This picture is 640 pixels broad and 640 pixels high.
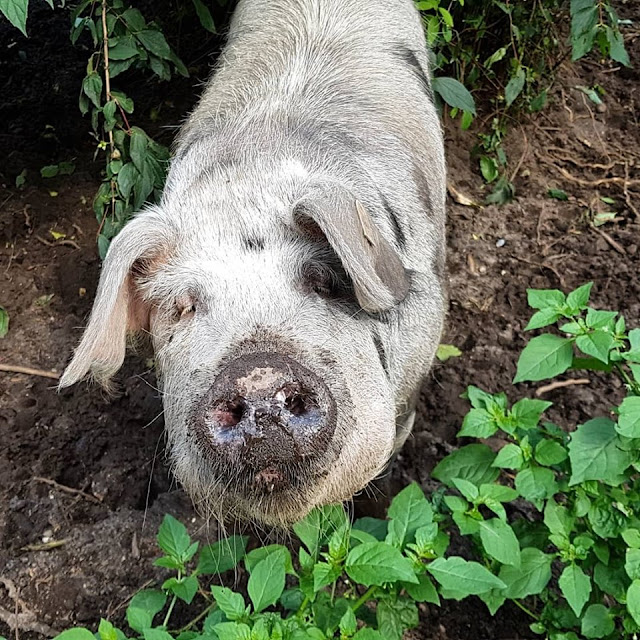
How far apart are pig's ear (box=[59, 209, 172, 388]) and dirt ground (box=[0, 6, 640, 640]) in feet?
3.20

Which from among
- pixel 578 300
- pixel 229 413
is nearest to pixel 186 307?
pixel 229 413

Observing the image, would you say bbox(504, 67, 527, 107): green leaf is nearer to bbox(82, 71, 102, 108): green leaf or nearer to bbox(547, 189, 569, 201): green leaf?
bbox(547, 189, 569, 201): green leaf

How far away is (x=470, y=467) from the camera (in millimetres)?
2100

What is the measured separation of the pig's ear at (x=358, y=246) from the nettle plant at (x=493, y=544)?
1.39 feet

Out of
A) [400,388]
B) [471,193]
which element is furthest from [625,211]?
[400,388]

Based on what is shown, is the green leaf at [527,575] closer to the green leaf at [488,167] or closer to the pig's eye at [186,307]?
the pig's eye at [186,307]

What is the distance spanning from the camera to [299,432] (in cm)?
162

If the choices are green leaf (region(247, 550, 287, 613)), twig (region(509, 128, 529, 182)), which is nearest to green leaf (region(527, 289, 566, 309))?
green leaf (region(247, 550, 287, 613))

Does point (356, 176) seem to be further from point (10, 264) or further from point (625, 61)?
point (10, 264)

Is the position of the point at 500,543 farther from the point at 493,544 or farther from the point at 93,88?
the point at 93,88

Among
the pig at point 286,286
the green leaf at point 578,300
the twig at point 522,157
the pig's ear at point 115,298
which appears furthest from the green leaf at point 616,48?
the pig's ear at point 115,298

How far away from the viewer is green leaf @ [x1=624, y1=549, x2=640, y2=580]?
5.74 ft

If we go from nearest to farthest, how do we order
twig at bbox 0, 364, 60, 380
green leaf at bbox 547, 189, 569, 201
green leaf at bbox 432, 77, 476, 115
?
green leaf at bbox 432, 77, 476, 115 < twig at bbox 0, 364, 60, 380 < green leaf at bbox 547, 189, 569, 201

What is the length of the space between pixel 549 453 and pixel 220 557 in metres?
0.90
